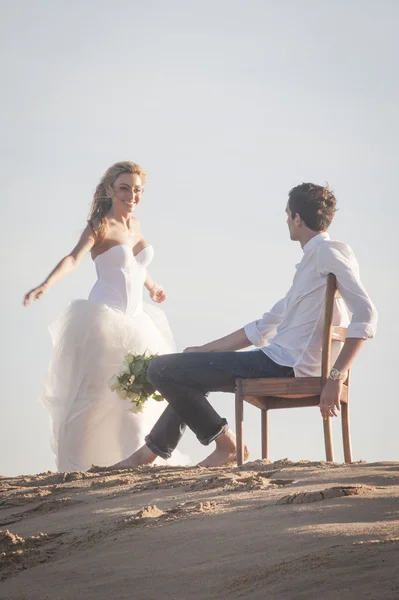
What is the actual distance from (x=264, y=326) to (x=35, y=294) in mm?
1545

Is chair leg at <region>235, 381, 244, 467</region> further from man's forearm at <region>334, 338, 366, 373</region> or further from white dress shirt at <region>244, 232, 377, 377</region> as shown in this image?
man's forearm at <region>334, 338, 366, 373</region>

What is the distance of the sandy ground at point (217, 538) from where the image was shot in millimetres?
2438

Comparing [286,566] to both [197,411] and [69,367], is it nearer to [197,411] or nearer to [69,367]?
[197,411]

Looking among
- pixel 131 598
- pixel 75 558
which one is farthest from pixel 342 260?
pixel 131 598

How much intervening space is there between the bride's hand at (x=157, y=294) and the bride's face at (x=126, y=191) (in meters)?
0.76

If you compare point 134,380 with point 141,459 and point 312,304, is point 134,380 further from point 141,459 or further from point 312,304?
point 312,304

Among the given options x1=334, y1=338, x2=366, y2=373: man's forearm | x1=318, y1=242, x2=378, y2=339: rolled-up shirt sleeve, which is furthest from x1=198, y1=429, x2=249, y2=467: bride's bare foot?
x1=318, y1=242, x2=378, y2=339: rolled-up shirt sleeve

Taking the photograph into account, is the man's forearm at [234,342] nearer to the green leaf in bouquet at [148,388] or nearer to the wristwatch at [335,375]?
the green leaf in bouquet at [148,388]

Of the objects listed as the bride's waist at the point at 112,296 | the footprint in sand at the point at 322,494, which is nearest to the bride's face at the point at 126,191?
the bride's waist at the point at 112,296

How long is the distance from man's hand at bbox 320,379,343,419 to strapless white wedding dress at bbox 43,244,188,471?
2314 millimetres

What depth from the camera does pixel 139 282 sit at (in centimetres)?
746

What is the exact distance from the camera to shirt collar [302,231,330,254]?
16.7 ft

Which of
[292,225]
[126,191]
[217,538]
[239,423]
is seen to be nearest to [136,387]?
[239,423]

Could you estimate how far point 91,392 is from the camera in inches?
271
